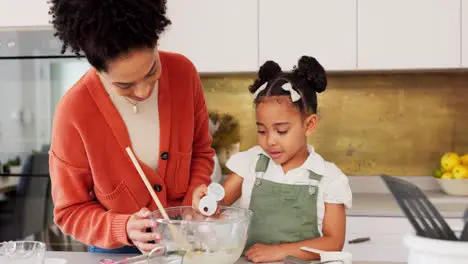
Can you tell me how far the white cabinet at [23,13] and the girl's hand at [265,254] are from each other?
1.66 m

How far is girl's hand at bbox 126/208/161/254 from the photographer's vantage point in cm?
104

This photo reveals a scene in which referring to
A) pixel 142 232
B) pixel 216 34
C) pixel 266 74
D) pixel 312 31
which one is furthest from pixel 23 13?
pixel 142 232

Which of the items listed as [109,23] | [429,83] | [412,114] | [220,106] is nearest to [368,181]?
[412,114]

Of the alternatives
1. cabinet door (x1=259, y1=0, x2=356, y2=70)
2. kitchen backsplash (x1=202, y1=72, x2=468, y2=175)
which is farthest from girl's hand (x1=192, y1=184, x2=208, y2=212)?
kitchen backsplash (x1=202, y1=72, x2=468, y2=175)

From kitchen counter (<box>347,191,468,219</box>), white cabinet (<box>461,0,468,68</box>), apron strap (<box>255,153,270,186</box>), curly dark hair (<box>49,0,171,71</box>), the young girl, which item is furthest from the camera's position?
white cabinet (<box>461,0,468,68</box>)

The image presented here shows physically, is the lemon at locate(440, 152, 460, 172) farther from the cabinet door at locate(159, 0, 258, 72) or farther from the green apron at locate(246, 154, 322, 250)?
the green apron at locate(246, 154, 322, 250)

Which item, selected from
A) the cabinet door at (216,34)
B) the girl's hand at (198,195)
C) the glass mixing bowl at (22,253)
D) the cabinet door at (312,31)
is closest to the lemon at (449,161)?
the cabinet door at (312,31)

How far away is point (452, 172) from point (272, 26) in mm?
1021

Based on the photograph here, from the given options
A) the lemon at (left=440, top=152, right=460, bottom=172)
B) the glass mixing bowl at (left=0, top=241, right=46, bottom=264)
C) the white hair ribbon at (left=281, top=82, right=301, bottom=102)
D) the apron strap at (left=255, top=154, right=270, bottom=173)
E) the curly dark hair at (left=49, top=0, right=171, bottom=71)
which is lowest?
the lemon at (left=440, top=152, right=460, bottom=172)

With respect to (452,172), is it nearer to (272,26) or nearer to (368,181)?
(368,181)

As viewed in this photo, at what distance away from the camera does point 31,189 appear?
2.33m

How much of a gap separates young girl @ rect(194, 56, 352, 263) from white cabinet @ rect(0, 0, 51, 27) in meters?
1.37

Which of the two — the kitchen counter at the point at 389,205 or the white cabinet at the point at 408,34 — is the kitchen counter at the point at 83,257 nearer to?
the kitchen counter at the point at 389,205

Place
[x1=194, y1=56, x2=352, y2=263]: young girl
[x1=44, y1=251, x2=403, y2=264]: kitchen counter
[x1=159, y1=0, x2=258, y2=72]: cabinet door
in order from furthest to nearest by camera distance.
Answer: [x1=159, y1=0, x2=258, y2=72]: cabinet door < [x1=194, y1=56, x2=352, y2=263]: young girl < [x1=44, y1=251, x2=403, y2=264]: kitchen counter
